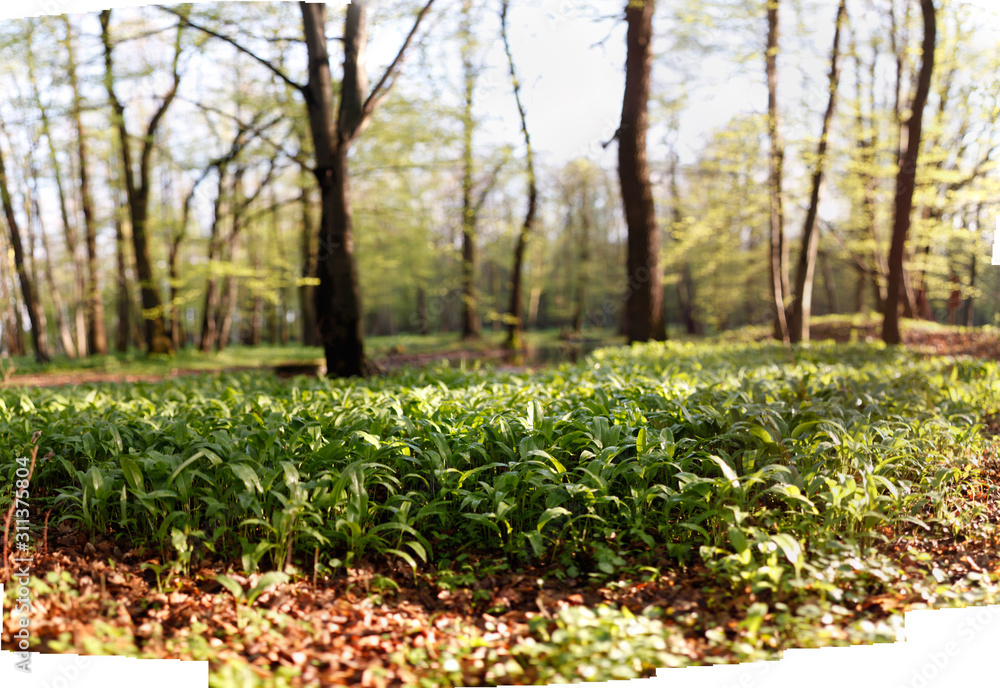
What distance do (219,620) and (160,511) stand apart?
2.36 ft

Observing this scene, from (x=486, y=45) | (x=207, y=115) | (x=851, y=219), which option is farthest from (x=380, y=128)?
(x=851, y=219)

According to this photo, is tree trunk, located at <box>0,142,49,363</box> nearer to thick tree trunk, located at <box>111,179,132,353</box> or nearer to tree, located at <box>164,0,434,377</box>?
thick tree trunk, located at <box>111,179,132,353</box>

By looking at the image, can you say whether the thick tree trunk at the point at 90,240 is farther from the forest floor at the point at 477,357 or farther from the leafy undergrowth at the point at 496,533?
the leafy undergrowth at the point at 496,533

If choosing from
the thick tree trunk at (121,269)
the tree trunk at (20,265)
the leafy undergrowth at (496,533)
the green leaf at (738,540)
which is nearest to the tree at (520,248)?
the leafy undergrowth at (496,533)

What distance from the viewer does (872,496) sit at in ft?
7.82

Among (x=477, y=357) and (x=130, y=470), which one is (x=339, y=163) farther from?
(x=477, y=357)

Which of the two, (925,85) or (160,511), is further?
(925,85)

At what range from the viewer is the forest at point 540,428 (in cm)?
197

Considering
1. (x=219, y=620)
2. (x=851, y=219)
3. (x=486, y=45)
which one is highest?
(x=486, y=45)

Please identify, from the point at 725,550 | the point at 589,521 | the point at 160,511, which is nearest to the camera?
the point at 725,550

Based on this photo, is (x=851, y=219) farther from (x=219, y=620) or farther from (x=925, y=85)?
(x=219, y=620)

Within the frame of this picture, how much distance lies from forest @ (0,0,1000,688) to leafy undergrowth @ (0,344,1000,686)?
2 cm

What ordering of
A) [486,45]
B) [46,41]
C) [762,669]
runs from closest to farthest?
[762,669] < [486,45] < [46,41]

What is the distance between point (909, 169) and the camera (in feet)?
20.8
